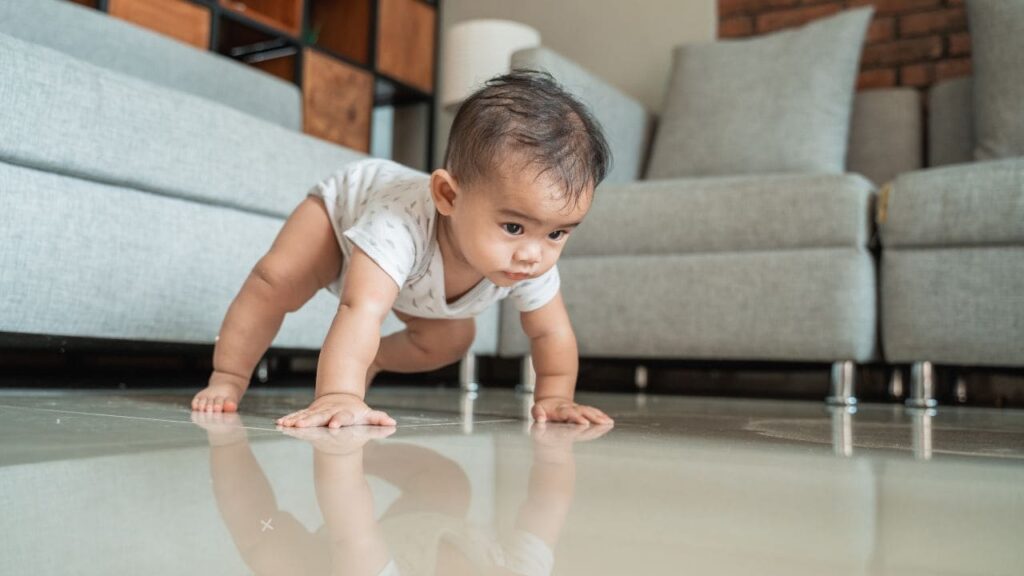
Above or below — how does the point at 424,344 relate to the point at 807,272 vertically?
below

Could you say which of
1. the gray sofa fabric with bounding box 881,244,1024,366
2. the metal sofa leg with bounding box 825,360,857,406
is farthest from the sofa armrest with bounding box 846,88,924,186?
the metal sofa leg with bounding box 825,360,857,406

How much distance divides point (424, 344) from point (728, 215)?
2.55ft

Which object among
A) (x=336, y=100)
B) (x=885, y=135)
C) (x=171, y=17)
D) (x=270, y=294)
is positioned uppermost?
(x=171, y=17)

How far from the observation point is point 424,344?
1.31 metres

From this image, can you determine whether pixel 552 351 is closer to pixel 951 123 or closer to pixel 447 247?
pixel 447 247

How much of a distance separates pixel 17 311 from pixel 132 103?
0.37 m

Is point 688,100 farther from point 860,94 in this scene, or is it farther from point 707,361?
point 707,361

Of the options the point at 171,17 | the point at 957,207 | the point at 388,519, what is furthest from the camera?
the point at 171,17

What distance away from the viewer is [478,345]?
78.7 inches

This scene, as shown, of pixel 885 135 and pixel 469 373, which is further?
pixel 885 135

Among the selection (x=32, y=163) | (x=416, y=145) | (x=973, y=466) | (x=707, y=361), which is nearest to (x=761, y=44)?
(x=707, y=361)

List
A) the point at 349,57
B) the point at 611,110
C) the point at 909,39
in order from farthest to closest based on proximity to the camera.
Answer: the point at 349,57 < the point at 909,39 < the point at 611,110

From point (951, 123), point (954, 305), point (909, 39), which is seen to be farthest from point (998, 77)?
point (954, 305)

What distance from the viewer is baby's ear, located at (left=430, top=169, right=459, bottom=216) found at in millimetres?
956
